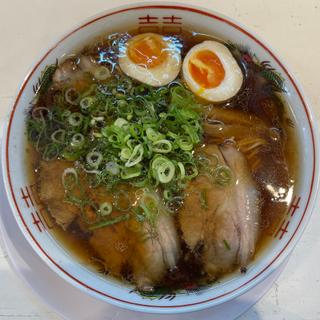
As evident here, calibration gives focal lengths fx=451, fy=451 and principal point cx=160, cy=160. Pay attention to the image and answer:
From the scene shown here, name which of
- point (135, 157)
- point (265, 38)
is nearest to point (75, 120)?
Answer: point (135, 157)

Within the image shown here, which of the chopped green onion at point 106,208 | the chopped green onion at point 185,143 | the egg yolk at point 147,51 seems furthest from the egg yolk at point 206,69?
the chopped green onion at point 106,208

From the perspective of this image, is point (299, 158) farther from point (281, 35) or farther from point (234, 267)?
point (281, 35)

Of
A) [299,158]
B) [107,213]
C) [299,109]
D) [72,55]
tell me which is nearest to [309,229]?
[299,158]

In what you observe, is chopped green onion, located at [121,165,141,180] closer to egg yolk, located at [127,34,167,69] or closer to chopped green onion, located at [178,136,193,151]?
chopped green onion, located at [178,136,193,151]

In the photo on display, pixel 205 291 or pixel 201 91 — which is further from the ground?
pixel 201 91

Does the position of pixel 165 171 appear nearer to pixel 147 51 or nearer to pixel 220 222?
pixel 220 222

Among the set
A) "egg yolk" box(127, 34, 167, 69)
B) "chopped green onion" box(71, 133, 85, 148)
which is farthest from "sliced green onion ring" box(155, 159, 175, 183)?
"egg yolk" box(127, 34, 167, 69)

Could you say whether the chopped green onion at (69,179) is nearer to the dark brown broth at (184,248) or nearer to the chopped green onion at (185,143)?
the dark brown broth at (184,248)
